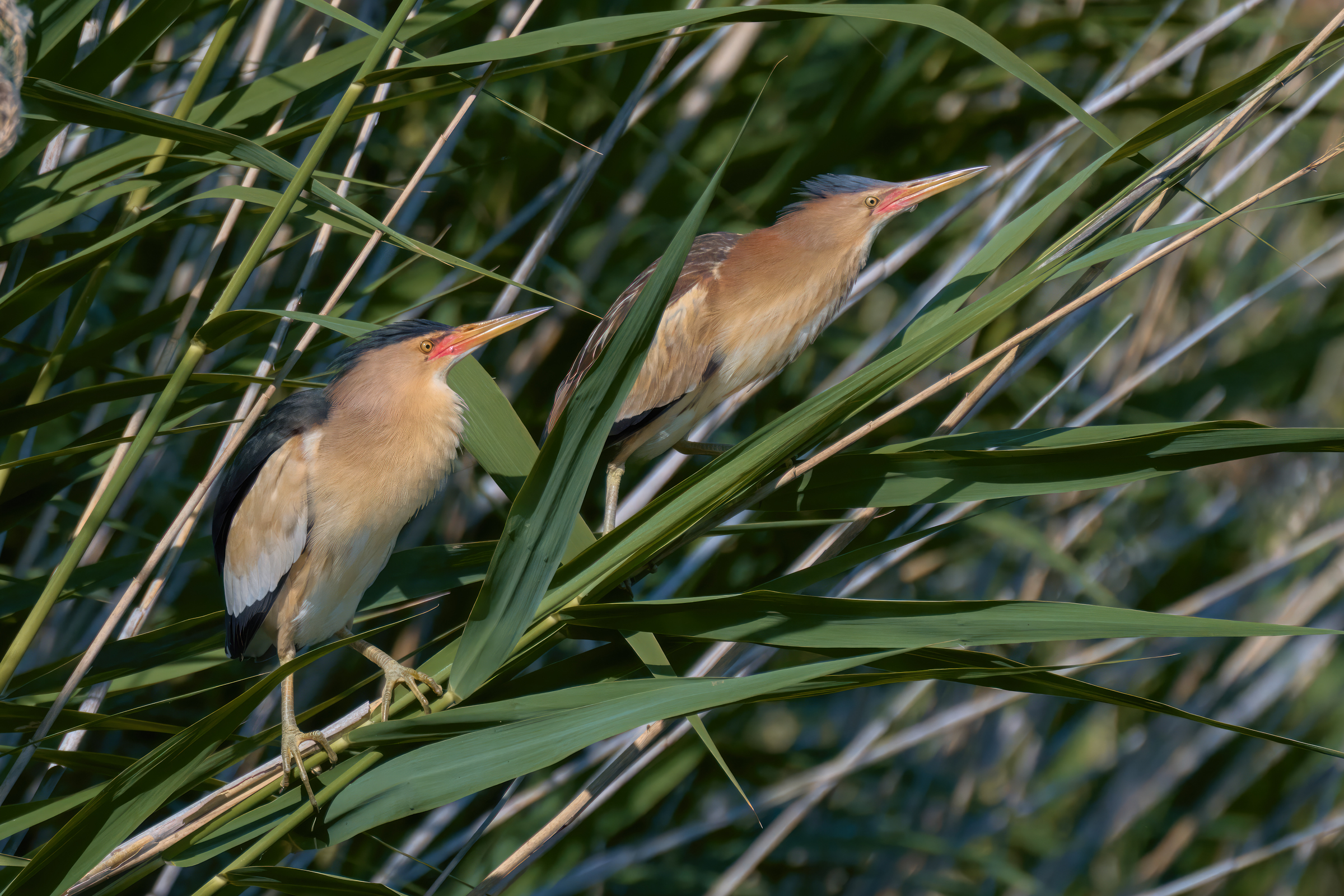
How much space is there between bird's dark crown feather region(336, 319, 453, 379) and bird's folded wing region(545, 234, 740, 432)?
0.91 ft

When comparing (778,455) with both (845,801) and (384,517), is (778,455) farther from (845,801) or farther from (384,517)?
(845,801)

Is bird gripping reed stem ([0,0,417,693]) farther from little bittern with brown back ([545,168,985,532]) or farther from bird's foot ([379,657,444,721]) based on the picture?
little bittern with brown back ([545,168,985,532])

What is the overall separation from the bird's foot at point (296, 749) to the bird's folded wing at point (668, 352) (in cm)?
61

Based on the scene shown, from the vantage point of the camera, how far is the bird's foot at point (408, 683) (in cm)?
92

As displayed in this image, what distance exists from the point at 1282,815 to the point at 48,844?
7.75 ft

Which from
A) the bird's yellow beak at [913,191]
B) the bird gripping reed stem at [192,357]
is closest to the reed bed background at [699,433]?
the bird gripping reed stem at [192,357]

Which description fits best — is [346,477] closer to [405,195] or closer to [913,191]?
[405,195]

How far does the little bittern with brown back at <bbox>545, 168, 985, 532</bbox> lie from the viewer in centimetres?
142

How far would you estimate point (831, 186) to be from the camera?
4.82 feet

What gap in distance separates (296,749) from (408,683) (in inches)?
5.6

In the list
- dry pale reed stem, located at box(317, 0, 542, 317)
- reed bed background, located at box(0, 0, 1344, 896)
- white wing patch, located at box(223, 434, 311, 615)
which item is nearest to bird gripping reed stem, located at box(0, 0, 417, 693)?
reed bed background, located at box(0, 0, 1344, 896)

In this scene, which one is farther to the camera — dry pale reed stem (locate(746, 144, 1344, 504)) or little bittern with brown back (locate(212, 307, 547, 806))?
little bittern with brown back (locate(212, 307, 547, 806))

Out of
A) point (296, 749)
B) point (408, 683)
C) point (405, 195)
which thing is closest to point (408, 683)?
point (408, 683)

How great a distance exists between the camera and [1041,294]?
211cm
